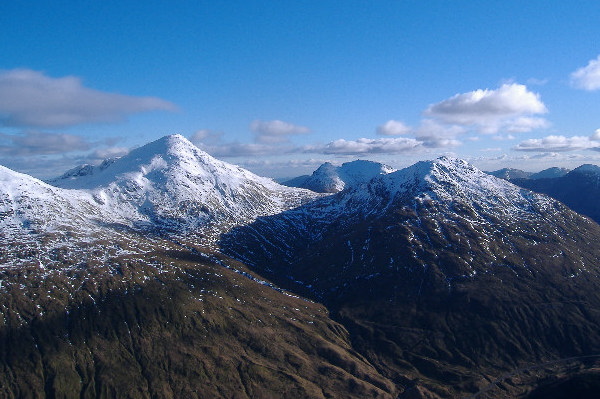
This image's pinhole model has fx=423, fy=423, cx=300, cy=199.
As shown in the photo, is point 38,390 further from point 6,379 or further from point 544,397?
point 544,397

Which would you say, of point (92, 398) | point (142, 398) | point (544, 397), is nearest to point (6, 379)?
point (92, 398)

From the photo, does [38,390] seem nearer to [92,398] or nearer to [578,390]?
[92,398]

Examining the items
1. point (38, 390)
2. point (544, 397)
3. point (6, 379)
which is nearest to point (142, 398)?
point (38, 390)

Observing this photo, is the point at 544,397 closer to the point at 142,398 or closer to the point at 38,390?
the point at 142,398

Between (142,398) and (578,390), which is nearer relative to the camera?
(578,390)

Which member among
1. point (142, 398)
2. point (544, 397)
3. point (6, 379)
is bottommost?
point (142, 398)

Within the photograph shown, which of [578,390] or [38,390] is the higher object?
[578,390]

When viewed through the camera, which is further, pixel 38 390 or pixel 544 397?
pixel 38 390

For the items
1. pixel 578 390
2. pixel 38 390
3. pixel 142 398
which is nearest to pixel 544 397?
pixel 578 390

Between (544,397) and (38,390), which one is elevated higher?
(544,397)
